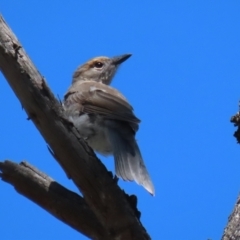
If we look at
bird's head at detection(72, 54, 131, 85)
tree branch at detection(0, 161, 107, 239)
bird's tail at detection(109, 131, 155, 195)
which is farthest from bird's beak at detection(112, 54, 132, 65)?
tree branch at detection(0, 161, 107, 239)

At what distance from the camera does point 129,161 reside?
546 cm

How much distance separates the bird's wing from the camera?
577 centimetres

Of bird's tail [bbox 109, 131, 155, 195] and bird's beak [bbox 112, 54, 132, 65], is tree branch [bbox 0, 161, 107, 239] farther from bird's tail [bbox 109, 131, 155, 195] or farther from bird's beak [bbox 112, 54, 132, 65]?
Answer: bird's beak [bbox 112, 54, 132, 65]

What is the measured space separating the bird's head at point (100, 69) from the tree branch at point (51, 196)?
11.1 ft

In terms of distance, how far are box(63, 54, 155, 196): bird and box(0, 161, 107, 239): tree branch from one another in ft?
1.72

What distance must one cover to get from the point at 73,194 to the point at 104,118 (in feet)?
3.87

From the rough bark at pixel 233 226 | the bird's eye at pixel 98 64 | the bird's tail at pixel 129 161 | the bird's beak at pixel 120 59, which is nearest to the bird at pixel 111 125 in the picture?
the bird's tail at pixel 129 161

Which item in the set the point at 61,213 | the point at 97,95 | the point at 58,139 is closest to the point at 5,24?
the point at 58,139

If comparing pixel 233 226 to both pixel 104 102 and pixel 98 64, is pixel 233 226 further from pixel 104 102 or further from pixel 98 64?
pixel 98 64

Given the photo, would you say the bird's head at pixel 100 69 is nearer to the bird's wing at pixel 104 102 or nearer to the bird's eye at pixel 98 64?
the bird's eye at pixel 98 64

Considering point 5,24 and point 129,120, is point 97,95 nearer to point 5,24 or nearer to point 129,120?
point 129,120

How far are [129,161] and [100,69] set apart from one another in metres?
3.03

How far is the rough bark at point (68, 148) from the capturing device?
172 inches

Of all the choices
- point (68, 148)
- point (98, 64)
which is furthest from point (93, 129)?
point (98, 64)
